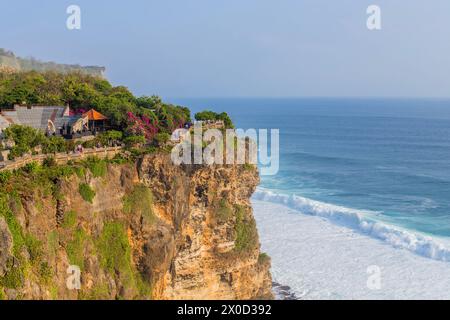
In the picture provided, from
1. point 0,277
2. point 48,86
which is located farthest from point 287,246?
point 0,277

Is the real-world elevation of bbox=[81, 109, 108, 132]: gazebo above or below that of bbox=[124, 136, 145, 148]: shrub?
above

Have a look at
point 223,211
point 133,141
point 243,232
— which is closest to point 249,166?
point 223,211

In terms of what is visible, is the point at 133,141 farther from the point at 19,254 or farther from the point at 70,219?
the point at 19,254

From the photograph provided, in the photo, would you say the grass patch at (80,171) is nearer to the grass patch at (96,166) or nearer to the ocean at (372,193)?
the grass patch at (96,166)

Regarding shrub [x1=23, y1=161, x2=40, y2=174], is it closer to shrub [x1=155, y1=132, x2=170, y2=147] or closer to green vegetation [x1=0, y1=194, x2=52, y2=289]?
green vegetation [x1=0, y1=194, x2=52, y2=289]

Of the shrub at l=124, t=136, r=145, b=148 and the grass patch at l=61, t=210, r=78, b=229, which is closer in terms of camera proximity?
the grass patch at l=61, t=210, r=78, b=229

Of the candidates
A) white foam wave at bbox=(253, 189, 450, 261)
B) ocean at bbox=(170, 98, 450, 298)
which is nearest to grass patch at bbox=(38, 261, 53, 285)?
ocean at bbox=(170, 98, 450, 298)
